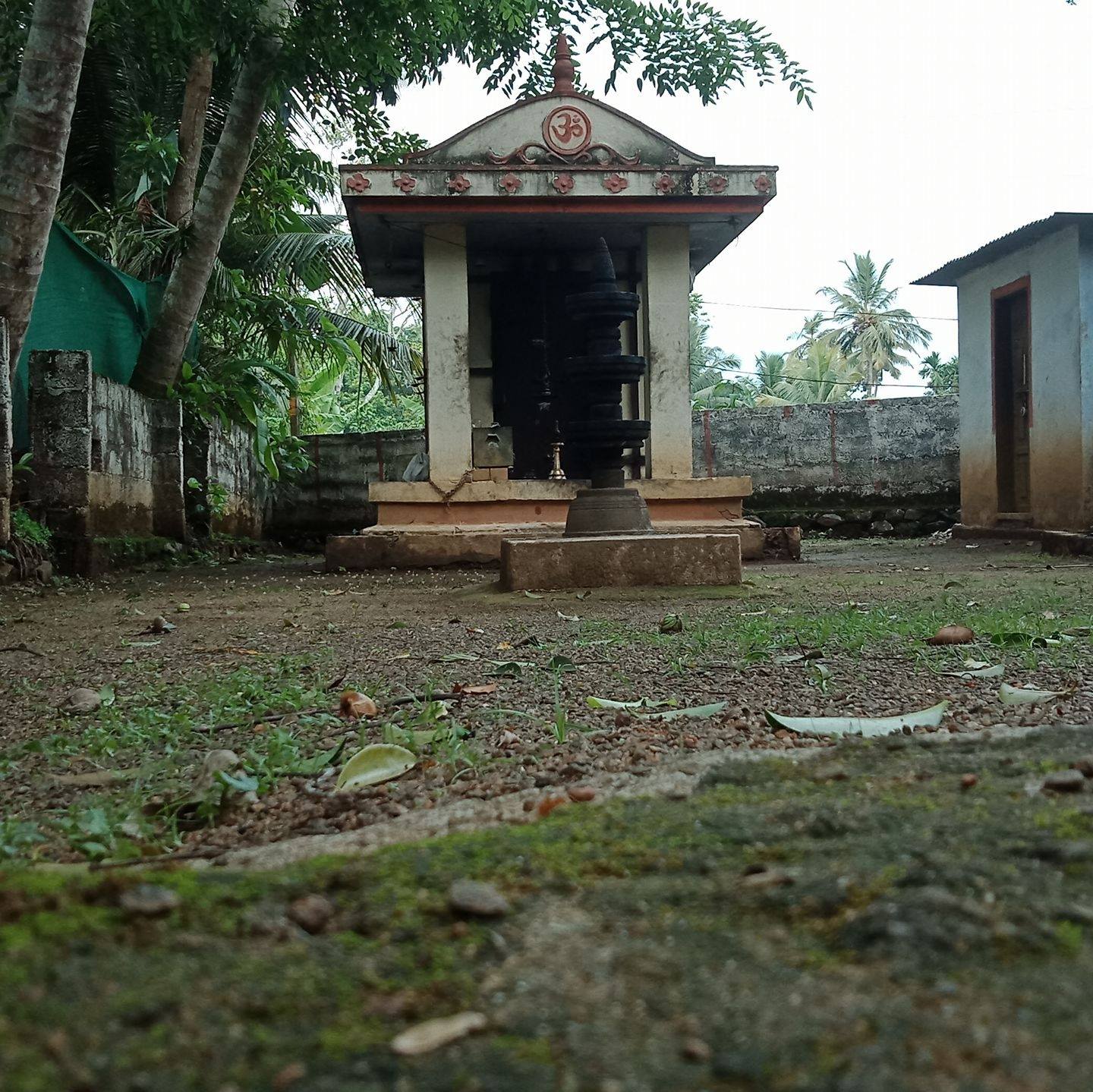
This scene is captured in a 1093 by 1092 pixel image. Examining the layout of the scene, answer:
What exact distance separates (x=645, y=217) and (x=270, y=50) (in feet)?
10.4

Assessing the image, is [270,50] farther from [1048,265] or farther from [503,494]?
[1048,265]

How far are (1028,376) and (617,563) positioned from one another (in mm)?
7094

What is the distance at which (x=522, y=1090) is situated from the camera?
0.77m

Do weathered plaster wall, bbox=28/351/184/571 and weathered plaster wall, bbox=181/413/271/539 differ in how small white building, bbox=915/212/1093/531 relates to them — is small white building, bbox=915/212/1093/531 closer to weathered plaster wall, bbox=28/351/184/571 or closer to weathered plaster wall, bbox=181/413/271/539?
weathered plaster wall, bbox=181/413/271/539

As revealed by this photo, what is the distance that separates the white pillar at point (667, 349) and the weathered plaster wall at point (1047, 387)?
12.3 ft

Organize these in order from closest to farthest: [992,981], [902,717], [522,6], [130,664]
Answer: [992,981] → [902,717] → [130,664] → [522,6]

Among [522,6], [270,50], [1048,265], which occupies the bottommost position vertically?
[1048,265]

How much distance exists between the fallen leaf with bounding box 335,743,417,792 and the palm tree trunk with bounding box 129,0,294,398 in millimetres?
7402

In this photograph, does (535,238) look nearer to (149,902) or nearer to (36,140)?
(36,140)

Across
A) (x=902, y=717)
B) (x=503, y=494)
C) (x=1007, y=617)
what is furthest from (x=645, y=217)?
(x=902, y=717)

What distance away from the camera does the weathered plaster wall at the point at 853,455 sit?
47.5ft

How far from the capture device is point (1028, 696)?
2504mm

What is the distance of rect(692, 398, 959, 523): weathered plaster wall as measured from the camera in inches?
570

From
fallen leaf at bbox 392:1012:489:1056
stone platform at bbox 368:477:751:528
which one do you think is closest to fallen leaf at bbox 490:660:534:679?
fallen leaf at bbox 392:1012:489:1056
